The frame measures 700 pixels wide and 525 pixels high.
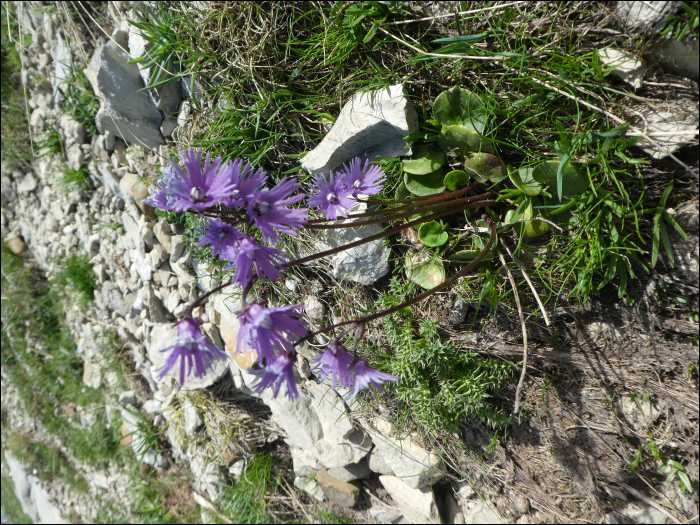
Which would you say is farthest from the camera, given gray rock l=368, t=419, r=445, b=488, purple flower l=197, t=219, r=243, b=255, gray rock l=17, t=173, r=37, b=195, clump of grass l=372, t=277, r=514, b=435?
gray rock l=17, t=173, r=37, b=195

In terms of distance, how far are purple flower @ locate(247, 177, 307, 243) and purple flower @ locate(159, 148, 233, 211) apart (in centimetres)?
10

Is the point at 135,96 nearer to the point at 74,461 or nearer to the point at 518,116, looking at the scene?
the point at 518,116

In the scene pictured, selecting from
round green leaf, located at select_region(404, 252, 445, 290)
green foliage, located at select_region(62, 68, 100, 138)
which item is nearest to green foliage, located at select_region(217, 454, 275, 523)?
round green leaf, located at select_region(404, 252, 445, 290)

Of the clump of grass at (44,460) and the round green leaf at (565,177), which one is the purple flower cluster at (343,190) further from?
the clump of grass at (44,460)

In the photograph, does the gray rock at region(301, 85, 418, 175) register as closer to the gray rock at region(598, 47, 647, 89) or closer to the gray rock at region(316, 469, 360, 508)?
the gray rock at region(598, 47, 647, 89)

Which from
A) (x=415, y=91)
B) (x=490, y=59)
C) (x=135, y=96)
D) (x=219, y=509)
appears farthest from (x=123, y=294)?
(x=490, y=59)

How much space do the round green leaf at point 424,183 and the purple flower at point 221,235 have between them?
3.42ft

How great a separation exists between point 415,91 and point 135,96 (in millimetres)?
2029

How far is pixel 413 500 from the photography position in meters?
3.08

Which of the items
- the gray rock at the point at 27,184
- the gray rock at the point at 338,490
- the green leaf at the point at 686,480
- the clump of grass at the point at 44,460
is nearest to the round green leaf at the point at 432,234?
the green leaf at the point at 686,480

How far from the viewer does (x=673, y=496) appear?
91.3 inches

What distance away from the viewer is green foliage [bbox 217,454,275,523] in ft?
11.8

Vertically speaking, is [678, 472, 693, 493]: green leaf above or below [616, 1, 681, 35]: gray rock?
below

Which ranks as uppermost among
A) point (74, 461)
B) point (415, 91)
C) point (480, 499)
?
point (415, 91)
